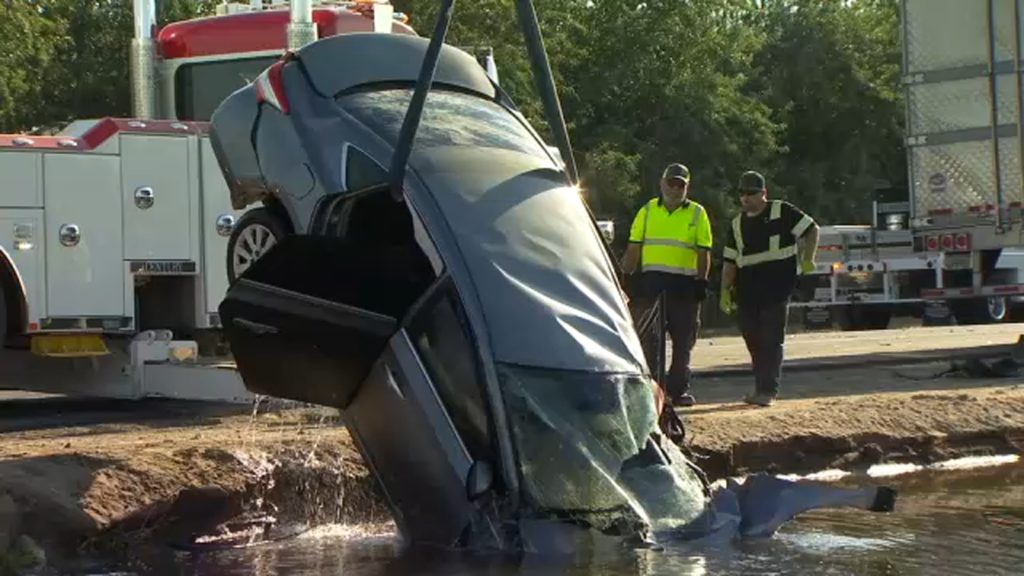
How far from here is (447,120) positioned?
671cm

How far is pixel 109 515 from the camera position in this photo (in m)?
6.81

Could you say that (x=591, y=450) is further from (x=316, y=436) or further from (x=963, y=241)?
(x=963, y=241)

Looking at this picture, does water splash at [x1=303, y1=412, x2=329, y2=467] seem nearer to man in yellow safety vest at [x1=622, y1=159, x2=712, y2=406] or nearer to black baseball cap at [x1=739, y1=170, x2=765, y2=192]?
man in yellow safety vest at [x1=622, y1=159, x2=712, y2=406]

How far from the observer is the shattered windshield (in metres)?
5.95

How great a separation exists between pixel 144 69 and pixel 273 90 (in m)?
5.31

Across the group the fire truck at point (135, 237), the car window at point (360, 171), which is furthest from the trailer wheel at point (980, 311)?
the car window at point (360, 171)

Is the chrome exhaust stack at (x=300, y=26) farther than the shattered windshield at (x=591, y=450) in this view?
Yes

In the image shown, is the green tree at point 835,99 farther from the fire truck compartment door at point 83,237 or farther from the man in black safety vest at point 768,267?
the fire truck compartment door at point 83,237

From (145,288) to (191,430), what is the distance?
231 centimetres

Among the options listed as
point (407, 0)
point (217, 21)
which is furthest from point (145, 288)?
point (407, 0)

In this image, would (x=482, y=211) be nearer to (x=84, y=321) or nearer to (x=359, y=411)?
(x=359, y=411)

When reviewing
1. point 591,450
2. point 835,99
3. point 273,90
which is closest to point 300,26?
point 273,90

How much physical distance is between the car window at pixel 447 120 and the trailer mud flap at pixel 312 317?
63cm

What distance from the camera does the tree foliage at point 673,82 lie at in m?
29.4
